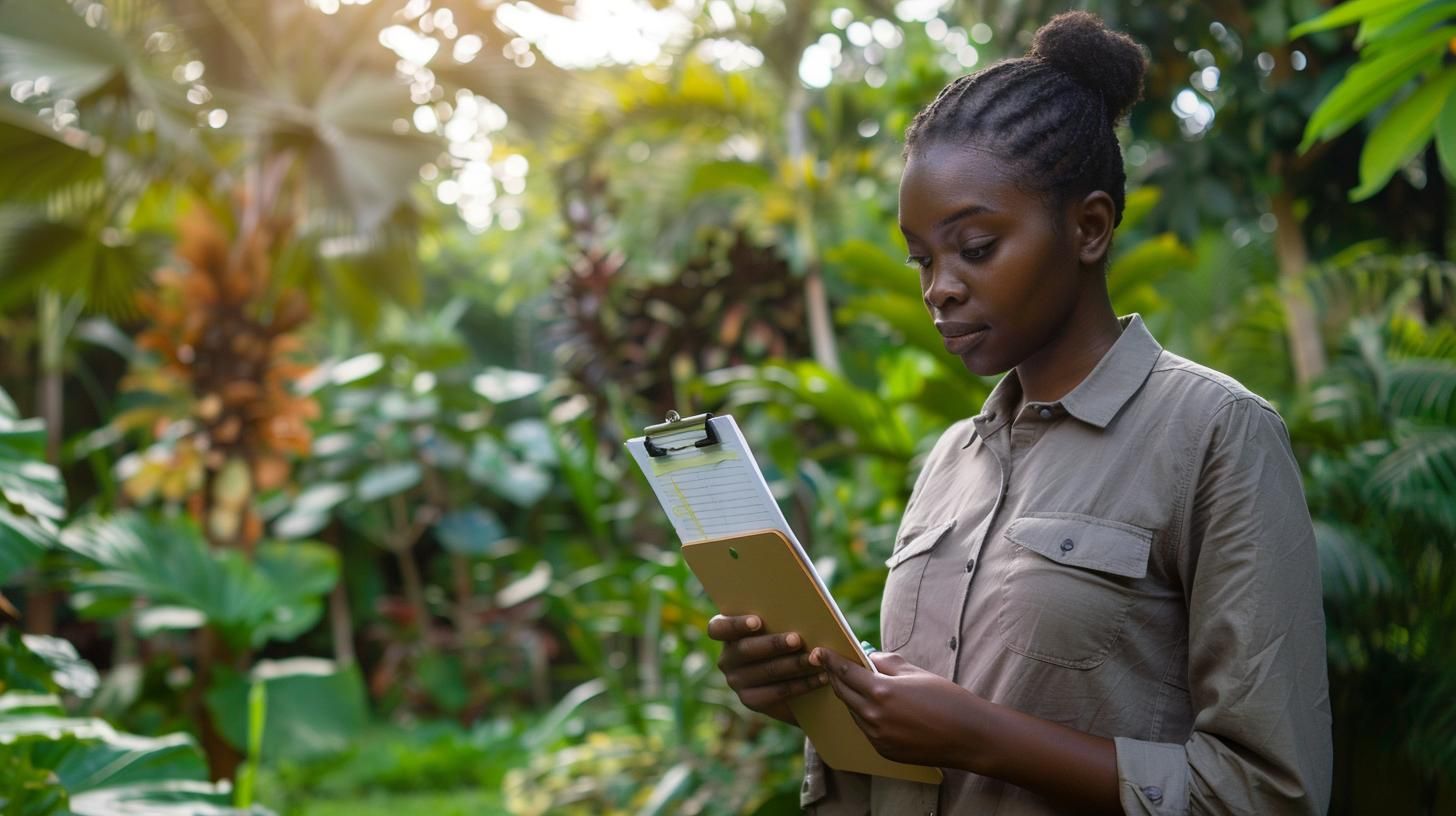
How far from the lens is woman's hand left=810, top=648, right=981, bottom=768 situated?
1278mm

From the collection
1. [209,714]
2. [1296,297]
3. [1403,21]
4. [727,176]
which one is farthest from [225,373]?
[1403,21]

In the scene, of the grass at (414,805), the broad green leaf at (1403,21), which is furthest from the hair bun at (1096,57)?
the grass at (414,805)

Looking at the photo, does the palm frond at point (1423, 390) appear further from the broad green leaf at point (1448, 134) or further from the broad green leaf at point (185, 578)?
the broad green leaf at point (185, 578)

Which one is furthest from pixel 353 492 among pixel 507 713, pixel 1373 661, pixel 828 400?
pixel 1373 661

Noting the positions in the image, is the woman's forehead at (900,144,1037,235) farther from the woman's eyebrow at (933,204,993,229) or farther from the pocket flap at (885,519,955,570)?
the pocket flap at (885,519,955,570)

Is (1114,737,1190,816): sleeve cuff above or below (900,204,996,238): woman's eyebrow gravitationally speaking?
below

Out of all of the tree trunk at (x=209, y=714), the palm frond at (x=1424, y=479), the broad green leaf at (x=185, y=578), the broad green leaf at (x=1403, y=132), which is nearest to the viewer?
the broad green leaf at (x=1403, y=132)

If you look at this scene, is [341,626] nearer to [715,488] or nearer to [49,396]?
[49,396]

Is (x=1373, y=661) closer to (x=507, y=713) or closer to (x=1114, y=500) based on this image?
(x=1114, y=500)

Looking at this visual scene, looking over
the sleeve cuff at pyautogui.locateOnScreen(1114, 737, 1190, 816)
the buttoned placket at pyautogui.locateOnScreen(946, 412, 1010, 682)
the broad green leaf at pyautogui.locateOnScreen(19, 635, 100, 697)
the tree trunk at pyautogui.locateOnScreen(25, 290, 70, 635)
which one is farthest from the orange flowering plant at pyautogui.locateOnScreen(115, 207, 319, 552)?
the sleeve cuff at pyautogui.locateOnScreen(1114, 737, 1190, 816)

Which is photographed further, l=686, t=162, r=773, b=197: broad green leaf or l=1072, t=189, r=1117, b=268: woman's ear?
l=686, t=162, r=773, b=197: broad green leaf

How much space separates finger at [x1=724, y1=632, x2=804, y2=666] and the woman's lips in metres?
0.37

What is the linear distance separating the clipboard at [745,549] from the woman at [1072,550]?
29 mm

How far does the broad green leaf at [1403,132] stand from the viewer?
1.86 m
